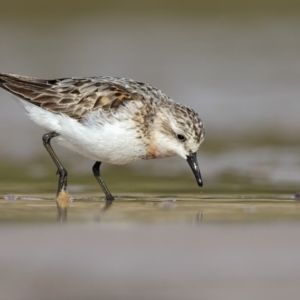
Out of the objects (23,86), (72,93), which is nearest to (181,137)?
(72,93)

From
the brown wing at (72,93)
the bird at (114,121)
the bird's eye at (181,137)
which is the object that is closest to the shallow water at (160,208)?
the bird at (114,121)

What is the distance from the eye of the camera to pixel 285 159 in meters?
12.1

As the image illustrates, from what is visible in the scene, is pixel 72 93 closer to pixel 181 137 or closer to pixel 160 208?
pixel 181 137

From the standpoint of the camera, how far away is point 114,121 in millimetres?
9336

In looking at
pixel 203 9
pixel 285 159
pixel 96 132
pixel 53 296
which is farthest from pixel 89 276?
pixel 203 9

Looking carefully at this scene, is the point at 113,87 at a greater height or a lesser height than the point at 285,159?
greater

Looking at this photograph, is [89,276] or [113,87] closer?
[89,276]

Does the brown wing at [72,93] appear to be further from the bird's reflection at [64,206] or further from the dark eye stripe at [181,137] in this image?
the bird's reflection at [64,206]

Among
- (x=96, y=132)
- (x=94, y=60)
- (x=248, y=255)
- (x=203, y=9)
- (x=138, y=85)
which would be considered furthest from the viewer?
(x=203, y=9)

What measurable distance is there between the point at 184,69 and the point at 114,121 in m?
9.31

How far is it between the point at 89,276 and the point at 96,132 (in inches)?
139

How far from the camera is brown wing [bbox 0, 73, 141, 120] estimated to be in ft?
31.4

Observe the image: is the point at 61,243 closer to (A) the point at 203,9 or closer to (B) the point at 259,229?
(B) the point at 259,229

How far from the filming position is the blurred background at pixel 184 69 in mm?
11469
